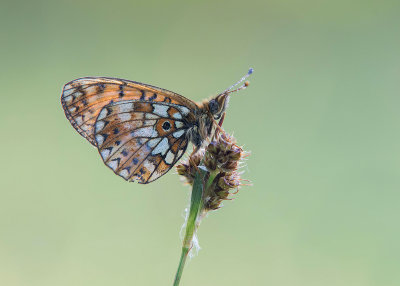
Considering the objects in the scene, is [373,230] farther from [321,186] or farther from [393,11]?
[393,11]

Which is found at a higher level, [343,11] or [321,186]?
[343,11]

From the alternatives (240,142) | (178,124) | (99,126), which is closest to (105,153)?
(99,126)

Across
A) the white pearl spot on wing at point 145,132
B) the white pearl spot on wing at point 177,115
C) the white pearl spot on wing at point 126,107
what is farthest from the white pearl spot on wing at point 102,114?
the white pearl spot on wing at point 177,115

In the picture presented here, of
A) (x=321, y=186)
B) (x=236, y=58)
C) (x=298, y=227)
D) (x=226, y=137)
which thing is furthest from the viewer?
(x=236, y=58)

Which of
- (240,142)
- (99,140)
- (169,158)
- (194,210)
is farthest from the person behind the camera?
(240,142)

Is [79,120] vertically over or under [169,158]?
over

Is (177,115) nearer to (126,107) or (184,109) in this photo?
(184,109)


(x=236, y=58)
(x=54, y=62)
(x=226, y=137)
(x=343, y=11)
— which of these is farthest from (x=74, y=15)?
(x=226, y=137)

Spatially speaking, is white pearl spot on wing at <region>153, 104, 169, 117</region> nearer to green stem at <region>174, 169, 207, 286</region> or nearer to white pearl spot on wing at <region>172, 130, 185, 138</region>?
white pearl spot on wing at <region>172, 130, 185, 138</region>
